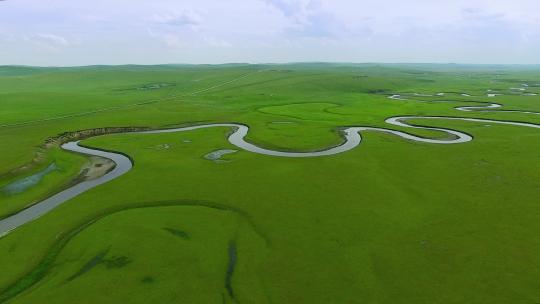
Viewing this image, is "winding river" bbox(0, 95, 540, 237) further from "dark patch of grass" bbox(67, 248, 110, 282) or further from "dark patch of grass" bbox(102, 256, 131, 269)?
"dark patch of grass" bbox(102, 256, 131, 269)

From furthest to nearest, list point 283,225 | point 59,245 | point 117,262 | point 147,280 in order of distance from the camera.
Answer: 1. point 283,225
2. point 59,245
3. point 117,262
4. point 147,280

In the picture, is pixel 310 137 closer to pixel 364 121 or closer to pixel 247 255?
pixel 364 121

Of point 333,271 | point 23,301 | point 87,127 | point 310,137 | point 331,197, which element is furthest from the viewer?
point 87,127

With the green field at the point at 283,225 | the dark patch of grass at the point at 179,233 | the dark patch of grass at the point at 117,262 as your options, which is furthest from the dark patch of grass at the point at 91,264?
the dark patch of grass at the point at 179,233

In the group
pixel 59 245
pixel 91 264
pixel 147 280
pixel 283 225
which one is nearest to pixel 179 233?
pixel 91 264

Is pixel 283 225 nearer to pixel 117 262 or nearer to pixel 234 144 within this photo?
pixel 117 262

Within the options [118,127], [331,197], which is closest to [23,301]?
[331,197]

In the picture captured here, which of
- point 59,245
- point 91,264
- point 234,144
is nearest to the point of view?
point 91,264

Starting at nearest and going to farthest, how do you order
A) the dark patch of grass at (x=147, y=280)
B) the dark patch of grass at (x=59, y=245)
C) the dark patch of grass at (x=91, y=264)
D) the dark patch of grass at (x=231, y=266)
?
the dark patch of grass at (x=231, y=266) → the dark patch of grass at (x=59, y=245) → the dark patch of grass at (x=147, y=280) → the dark patch of grass at (x=91, y=264)

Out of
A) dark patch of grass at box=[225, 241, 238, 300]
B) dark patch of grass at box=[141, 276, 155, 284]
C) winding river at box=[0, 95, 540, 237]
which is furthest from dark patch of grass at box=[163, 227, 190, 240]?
winding river at box=[0, 95, 540, 237]

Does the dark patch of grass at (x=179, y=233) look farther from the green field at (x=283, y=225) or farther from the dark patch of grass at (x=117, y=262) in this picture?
the dark patch of grass at (x=117, y=262)

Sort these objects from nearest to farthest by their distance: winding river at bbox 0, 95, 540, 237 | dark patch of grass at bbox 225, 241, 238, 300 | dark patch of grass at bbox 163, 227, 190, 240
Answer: dark patch of grass at bbox 225, 241, 238, 300 < dark patch of grass at bbox 163, 227, 190, 240 < winding river at bbox 0, 95, 540, 237
